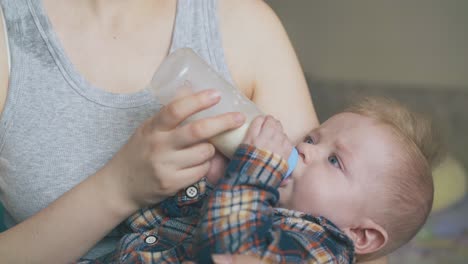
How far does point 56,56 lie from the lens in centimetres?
121

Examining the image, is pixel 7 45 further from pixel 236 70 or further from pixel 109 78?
pixel 236 70

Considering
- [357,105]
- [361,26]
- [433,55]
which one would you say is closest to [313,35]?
[361,26]

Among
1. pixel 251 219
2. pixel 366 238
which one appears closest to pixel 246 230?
pixel 251 219

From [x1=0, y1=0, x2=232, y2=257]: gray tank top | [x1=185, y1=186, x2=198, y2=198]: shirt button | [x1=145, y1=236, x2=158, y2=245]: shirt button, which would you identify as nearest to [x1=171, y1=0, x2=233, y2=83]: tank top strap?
[x1=0, y1=0, x2=232, y2=257]: gray tank top

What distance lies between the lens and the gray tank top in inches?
46.6

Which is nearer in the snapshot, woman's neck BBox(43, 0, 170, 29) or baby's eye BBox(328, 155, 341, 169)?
baby's eye BBox(328, 155, 341, 169)

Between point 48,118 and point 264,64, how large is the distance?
458 millimetres

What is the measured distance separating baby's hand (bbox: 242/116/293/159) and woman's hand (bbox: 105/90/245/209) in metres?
0.04

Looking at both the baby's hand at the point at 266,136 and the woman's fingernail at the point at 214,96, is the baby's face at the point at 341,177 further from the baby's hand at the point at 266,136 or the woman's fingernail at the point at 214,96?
the woman's fingernail at the point at 214,96

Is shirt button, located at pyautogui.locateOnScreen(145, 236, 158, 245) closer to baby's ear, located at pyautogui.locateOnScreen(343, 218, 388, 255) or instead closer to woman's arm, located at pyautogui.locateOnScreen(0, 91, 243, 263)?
woman's arm, located at pyautogui.locateOnScreen(0, 91, 243, 263)

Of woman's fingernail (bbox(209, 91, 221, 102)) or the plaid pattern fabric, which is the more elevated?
woman's fingernail (bbox(209, 91, 221, 102))

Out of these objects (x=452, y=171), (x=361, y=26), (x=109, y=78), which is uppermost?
(x=109, y=78)

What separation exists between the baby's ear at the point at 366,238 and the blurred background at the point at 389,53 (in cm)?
172

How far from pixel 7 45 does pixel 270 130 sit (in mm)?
550
